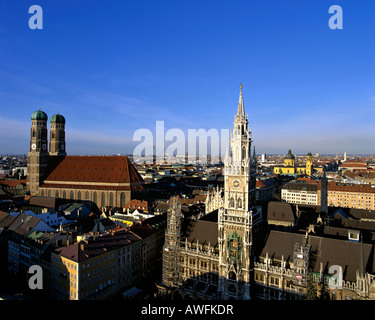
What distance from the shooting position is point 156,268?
66500 mm

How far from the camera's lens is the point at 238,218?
47.3 metres

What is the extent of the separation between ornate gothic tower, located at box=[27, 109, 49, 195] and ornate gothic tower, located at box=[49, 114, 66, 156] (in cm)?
856

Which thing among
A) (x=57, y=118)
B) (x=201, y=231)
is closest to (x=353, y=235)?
(x=201, y=231)

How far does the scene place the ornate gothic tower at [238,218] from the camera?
4597cm

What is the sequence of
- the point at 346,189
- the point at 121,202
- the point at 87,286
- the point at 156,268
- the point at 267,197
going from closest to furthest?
the point at 87,286 → the point at 156,268 → the point at 121,202 → the point at 346,189 → the point at 267,197

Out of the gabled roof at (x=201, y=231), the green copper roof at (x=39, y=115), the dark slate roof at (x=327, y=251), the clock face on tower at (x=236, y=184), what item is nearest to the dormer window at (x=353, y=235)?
the dark slate roof at (x=327, y=251)

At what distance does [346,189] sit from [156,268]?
10754 cm

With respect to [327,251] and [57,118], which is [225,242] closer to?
[327,251]

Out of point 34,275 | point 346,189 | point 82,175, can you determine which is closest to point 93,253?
point 34,275

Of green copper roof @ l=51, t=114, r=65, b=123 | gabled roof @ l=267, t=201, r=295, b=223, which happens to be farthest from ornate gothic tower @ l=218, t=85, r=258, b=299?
green copper roof @ l=51, t=114, r=65, b=123

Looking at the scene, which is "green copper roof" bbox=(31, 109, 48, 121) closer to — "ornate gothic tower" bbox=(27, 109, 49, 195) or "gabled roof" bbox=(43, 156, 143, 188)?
"ornate gothic tower" bbox=(27, 109, 49, 195)

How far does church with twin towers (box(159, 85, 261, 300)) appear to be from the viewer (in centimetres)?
4631

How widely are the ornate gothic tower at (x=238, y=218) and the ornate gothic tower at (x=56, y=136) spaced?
103903 millimetres
